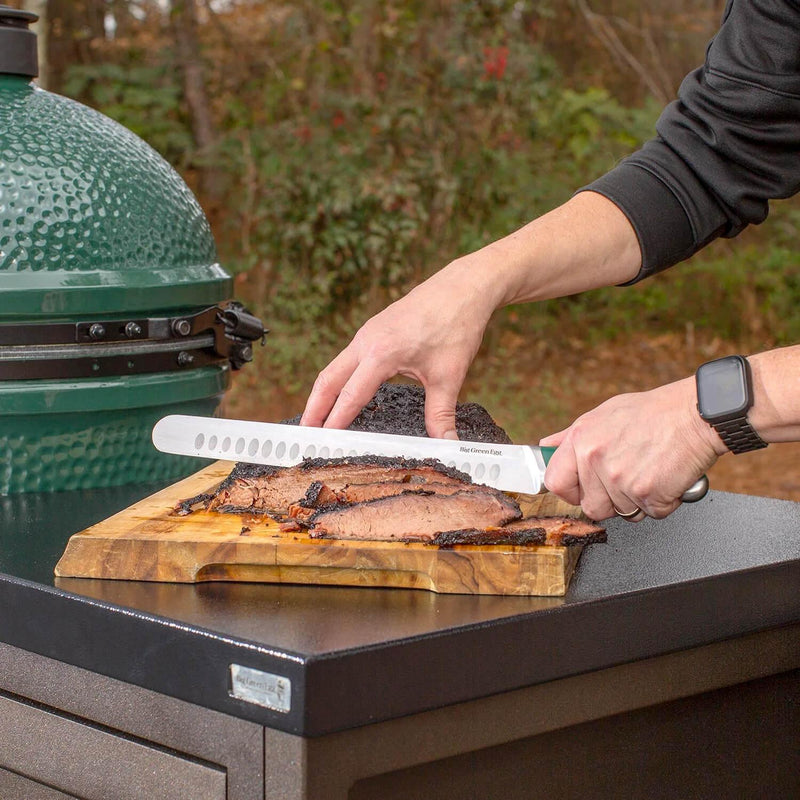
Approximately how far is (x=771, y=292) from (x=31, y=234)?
23.3 feet

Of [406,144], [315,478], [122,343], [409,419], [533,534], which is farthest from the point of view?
[406,144]

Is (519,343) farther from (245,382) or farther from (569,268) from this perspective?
(569,268)

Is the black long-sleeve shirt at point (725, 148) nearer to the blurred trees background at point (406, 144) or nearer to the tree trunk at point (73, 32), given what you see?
the blurred trees background at point (406, 144)

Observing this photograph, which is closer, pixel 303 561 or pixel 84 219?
pixel 303 561

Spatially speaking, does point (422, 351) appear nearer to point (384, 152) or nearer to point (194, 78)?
point (384, 152)

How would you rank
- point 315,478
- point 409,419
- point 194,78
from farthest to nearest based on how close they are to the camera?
1. point 194,78
2. point 409,419
3. point 315,478

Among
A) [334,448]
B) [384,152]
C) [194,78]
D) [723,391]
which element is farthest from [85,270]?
[194,78]

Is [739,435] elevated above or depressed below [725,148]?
below

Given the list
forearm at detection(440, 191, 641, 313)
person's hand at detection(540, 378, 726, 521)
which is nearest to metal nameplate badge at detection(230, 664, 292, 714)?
person's hand at detection(540, 378, 726, 521)

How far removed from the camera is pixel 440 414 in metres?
1.81

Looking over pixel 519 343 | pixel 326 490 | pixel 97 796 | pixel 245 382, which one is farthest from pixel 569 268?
pixel 519 343

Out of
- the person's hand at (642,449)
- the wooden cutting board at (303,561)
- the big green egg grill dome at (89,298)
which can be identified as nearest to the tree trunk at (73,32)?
the big green egg grill dome at (89,298)

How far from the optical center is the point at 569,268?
1.98 metres

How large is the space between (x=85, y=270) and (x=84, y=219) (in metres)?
0.09
